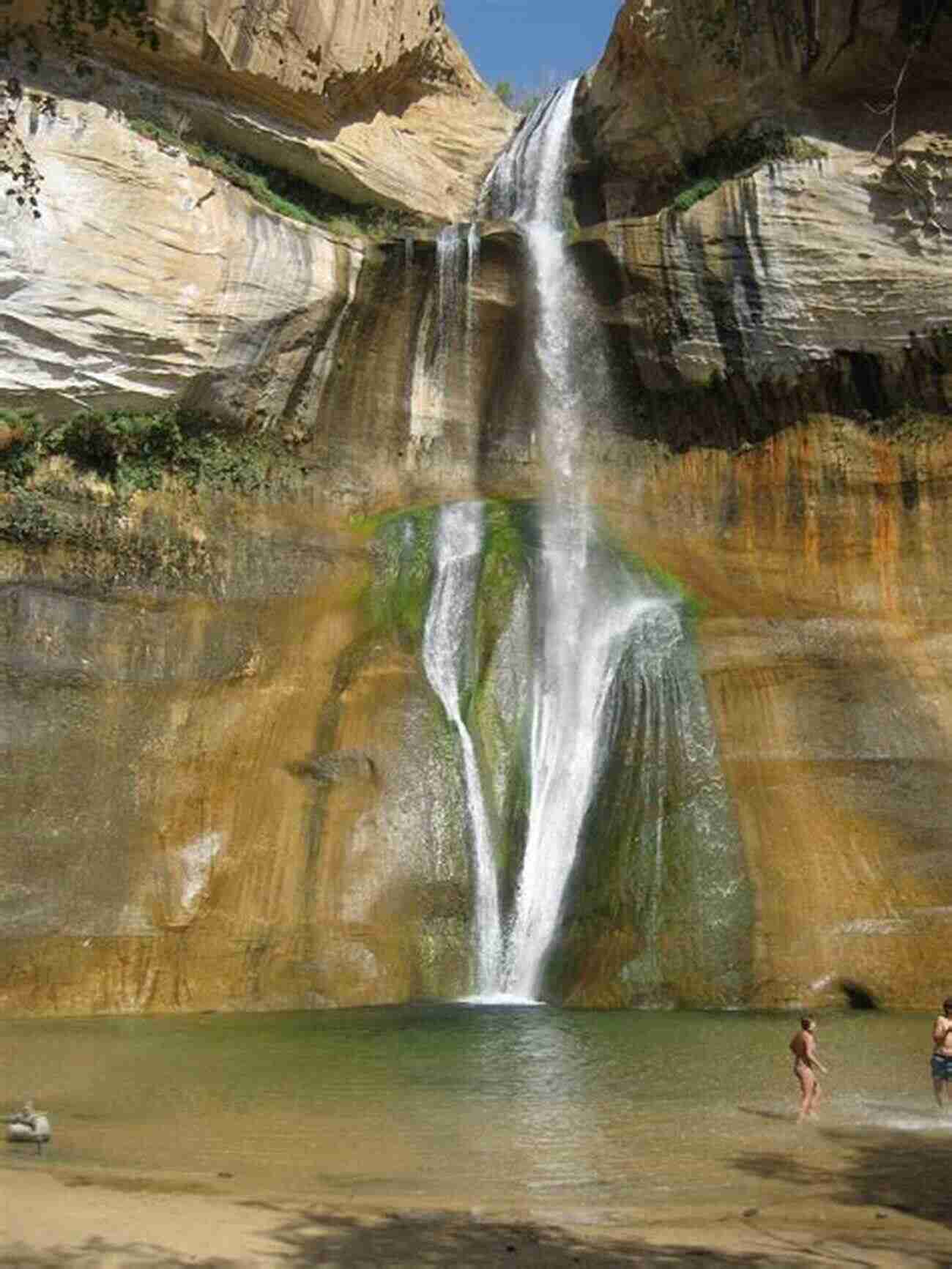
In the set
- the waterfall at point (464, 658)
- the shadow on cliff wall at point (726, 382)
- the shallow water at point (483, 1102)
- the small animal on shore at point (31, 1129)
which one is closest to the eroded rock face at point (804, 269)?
the shadow on cliff wall at point (726, 382)

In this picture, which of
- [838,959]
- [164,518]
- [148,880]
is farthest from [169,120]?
[838,959]

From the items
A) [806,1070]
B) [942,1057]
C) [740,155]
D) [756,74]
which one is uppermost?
[756,74]

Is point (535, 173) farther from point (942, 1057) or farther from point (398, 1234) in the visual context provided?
point (398, 1234)

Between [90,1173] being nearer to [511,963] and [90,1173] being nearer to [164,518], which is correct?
[511,963]

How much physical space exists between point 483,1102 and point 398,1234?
383cm

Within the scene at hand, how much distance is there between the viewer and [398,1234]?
7270mm

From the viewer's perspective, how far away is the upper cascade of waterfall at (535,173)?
83.5 ft

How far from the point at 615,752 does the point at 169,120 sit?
11.7 meters

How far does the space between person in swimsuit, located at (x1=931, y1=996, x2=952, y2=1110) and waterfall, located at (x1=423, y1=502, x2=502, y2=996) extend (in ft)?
22.8

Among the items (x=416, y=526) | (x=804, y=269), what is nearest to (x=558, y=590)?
(x=416, y=526)

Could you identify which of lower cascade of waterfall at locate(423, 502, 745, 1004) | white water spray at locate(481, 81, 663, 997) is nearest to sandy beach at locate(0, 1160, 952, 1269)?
lower cascade of waterfall at locate(423, 502, 745, 1004)

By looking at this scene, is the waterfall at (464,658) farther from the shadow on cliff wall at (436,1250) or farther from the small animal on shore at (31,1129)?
the shadow on cliff wall at (436,1250)

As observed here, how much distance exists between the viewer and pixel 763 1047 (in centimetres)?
1331

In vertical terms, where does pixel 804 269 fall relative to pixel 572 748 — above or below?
above
